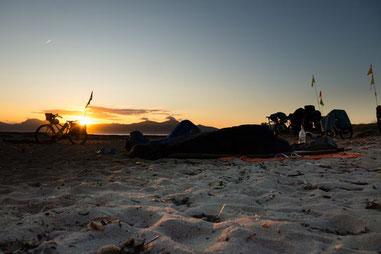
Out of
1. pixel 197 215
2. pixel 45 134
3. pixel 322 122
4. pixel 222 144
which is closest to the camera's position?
pixel 197 215

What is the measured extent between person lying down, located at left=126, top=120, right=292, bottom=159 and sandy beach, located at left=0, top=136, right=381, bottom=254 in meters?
2.06

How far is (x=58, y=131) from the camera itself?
370 inches

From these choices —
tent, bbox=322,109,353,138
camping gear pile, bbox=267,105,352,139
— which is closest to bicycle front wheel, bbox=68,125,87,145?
camping gear pile, bbox=267,105,352,139

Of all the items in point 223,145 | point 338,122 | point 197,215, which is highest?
point 338,122

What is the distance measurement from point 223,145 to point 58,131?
7.54 meters

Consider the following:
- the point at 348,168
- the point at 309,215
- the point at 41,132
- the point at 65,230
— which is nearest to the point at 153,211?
the point at 65,230

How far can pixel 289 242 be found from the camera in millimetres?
1242

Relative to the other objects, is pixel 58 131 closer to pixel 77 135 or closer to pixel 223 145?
pixel 77 135

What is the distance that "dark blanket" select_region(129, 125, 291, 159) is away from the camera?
4.95 metres

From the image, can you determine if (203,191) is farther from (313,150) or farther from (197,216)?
(313,150)

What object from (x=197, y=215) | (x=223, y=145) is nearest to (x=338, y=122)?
(x=223, y=145)

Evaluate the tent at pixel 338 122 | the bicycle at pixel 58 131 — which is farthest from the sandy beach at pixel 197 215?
the tent at pixel 338 122

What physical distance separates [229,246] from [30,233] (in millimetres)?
1162

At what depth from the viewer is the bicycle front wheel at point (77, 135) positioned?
9798 millimetres
